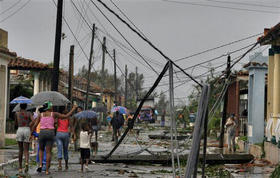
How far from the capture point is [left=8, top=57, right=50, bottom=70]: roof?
35.9m

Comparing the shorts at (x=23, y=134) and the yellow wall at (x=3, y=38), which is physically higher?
the yellow wall at (x=3, y=38)

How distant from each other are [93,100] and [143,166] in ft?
181

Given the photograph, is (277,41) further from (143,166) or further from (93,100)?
(93,100)

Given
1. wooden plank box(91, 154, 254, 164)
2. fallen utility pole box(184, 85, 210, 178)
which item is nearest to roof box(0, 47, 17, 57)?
wooden plank box(91, 154, 254, 164)

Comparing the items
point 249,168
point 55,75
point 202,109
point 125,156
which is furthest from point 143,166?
point 202,109

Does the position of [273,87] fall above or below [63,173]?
above

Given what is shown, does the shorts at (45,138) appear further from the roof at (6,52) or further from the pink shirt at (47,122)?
the roof at (6,52)

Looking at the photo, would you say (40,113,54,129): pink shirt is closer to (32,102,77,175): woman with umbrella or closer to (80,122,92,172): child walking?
(32,102,77,175): woman with umbrella

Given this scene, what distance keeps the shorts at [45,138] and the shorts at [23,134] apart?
0.39m

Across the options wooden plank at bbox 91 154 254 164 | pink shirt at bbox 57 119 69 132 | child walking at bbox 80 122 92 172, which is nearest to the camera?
pink shirt at bbox 57 119 69 132

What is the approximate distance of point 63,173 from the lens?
1537 centimetres

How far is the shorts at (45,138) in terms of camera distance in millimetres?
14875

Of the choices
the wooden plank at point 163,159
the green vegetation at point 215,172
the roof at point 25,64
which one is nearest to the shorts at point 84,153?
the wooden plank at point 163,159

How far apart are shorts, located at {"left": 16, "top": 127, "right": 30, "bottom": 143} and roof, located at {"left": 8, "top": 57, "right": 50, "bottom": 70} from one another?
69.3 feet
